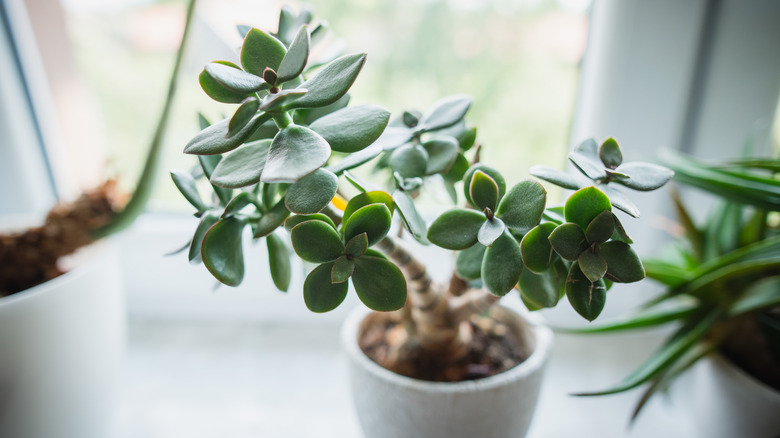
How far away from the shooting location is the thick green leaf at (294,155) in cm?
23

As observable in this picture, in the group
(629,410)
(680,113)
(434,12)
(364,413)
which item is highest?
(434,12)

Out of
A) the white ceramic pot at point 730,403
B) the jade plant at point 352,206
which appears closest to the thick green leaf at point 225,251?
the jade plant at point 352,206

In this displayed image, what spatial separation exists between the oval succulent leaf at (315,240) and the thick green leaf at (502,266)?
0.09 m

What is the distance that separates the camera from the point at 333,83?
27cm

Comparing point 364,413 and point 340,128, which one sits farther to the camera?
point 364,413

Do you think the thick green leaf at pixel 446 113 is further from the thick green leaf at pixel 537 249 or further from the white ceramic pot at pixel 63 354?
the white ceramic pot at pixel 63 354

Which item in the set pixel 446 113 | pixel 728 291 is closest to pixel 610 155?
pixel 446 113

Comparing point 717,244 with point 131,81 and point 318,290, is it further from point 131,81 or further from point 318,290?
point 131,81

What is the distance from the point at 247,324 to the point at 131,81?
0.43m

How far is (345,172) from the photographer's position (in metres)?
0.32

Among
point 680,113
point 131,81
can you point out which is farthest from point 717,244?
point 131,81

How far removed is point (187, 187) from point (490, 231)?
0.65ft

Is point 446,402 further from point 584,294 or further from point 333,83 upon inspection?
point 333,83

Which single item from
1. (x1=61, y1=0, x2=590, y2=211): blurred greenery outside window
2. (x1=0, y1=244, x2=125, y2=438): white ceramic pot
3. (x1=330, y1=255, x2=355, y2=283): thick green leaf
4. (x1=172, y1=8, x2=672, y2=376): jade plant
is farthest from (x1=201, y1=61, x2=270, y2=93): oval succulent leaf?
(x1=61, y1=0, x2=590, y2=211): blurred greenery outside window
